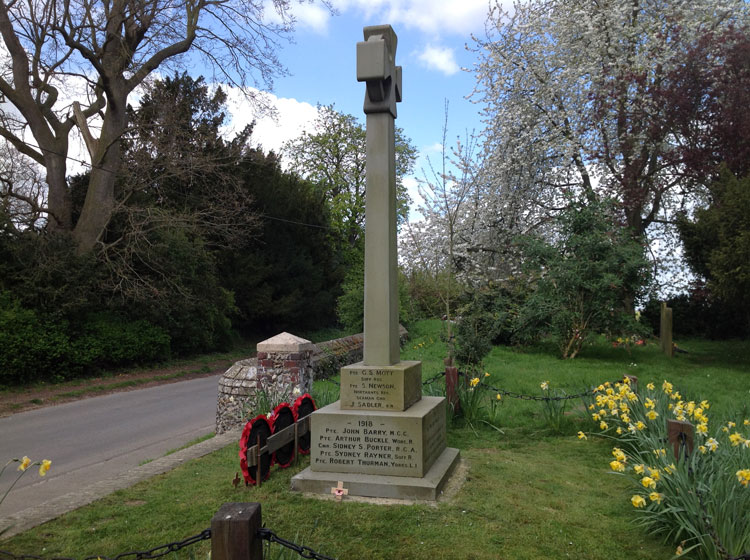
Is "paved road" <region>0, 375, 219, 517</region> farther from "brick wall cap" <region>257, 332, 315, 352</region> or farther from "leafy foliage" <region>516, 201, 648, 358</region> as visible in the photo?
"leafy foliage" <region>516, 201, 648, 358</region>

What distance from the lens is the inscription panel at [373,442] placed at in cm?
516

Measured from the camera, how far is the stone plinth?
5422mm

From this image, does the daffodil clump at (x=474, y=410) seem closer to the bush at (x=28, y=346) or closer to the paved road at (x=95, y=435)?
the paved road at (x=95, y=435)

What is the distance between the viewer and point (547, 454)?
6785 millimetres

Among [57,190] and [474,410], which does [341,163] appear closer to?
[57,190]

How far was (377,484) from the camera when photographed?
506 cm

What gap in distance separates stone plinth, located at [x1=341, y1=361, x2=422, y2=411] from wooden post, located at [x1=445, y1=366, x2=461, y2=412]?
2.38m

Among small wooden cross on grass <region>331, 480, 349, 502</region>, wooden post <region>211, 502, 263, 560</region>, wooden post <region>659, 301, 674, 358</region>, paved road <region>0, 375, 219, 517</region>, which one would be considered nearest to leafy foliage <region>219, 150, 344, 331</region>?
paved road <region>0, 375, 219, 517</region>

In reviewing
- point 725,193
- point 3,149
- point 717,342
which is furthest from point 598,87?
point 3,149

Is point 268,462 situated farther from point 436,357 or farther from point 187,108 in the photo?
point 187,108

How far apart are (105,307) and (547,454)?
14.6m

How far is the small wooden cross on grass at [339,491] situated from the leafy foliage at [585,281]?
1016 cm

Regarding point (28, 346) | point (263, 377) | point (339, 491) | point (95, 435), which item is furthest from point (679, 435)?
point (28, 346)

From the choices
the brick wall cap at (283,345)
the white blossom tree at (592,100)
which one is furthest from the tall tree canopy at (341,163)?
the brick wall cap at (283,345)
